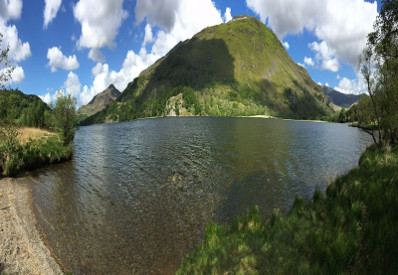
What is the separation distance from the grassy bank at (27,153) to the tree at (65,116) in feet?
6.78

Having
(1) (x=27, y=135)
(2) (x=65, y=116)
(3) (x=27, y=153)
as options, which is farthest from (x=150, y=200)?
(2) (x=65, y=116)

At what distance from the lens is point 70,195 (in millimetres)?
20578

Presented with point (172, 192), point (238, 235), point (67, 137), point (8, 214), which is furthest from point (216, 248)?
point (67, 137)

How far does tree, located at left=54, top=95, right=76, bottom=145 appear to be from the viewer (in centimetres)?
4162

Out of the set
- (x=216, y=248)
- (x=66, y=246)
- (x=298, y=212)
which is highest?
(x=298, y=212)

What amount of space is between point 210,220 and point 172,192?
6761 mm

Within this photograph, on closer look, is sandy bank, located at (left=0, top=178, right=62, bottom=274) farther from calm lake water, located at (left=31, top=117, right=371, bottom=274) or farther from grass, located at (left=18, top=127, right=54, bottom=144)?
grass, located at (left=18, top=127, right=54, bottom=144)

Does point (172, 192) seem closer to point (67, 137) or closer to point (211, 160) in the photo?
point (211, 160)

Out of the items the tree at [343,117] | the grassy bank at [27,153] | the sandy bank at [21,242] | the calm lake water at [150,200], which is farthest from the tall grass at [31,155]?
the tree at [343,117]

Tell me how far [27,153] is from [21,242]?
2312 cm

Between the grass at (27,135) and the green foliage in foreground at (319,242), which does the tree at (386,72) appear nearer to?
the green foliage in foreground at (319,242)

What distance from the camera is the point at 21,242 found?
1223cm

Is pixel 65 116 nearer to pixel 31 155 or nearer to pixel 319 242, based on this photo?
pixel 31 155

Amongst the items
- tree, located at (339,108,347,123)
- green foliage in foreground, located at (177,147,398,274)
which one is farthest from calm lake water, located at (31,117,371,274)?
tree, located at (339,108,347,123)
